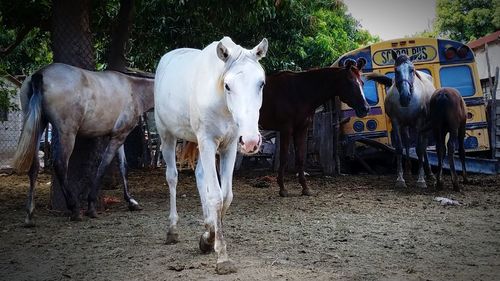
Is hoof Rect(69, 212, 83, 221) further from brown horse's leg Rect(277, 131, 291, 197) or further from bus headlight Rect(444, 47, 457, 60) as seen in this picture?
bus headlight Rect(444, 47, 457, 60)

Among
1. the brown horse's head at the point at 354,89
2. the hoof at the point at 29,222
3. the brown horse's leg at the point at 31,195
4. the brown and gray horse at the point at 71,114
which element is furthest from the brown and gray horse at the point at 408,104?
the hoof at the point at 29,222

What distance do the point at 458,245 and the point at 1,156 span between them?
14.3m

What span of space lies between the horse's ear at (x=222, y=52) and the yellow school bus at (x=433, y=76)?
7.50 m

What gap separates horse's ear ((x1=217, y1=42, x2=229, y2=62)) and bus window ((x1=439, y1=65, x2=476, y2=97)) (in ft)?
27.0

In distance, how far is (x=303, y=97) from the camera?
860 cm

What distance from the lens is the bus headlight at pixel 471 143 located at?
10.4 metres

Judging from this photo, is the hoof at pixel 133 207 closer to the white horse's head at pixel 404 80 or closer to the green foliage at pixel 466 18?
the white horse's head at pixel 404 80

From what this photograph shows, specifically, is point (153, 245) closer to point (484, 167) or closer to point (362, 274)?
point (362, 274)

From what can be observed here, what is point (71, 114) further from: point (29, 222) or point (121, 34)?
point (121, 34)

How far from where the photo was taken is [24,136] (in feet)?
19.3

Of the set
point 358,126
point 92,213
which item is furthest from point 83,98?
point 358,126

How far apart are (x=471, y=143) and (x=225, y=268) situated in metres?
8.45

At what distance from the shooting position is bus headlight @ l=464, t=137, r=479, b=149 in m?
10.4

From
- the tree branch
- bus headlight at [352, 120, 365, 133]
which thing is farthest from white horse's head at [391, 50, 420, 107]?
the tree branch
